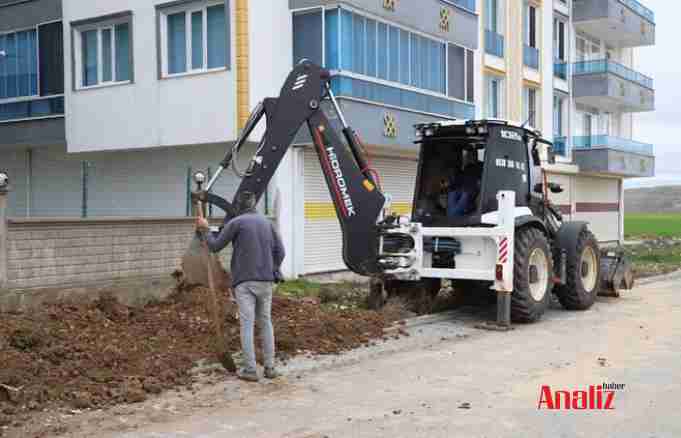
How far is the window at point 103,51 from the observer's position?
19172mm

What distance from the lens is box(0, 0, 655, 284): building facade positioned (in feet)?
57.7

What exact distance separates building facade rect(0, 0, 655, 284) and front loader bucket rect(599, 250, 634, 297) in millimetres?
6108

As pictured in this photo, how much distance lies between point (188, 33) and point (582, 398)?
13.2m

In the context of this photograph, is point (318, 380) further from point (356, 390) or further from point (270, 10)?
point (270, 10)

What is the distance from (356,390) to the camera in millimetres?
7910

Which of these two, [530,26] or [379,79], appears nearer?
[379,79]

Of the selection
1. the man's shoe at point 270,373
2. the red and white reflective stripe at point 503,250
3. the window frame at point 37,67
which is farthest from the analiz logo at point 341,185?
the window frame at point 37,67

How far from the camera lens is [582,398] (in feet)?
24.7

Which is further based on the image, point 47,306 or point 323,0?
point 323,0

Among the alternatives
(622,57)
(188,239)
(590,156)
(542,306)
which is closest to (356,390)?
(542,306)

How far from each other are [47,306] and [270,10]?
9548 mm

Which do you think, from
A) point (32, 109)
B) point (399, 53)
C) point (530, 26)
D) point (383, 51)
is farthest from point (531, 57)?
point (32, 109)

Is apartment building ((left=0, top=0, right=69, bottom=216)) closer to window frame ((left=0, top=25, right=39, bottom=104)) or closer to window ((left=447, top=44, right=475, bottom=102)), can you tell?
window frame ((left=0, top=25, right=39, bottom=104))

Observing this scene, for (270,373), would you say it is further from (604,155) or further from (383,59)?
(604,155)
